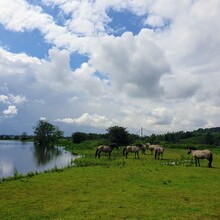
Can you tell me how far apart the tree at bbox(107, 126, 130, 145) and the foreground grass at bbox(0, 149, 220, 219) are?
1883 inches

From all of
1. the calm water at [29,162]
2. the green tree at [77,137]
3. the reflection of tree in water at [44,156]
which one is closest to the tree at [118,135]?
the reflection of tree in water at [44,156]

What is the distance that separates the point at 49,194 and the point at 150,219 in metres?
6.50

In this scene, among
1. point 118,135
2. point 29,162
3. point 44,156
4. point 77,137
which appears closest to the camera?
point 29,162

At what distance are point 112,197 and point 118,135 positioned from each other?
55.1m

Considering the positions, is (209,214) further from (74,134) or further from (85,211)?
(74,134)

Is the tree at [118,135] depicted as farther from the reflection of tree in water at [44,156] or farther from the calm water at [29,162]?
the calm water at [29,162]

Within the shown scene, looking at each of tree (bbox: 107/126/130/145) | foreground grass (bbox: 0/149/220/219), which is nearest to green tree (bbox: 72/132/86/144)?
tree (bbox: 107/126/130/145)

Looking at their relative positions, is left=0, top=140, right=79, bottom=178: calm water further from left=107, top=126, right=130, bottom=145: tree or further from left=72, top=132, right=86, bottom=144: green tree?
left=72, top=132, right=86, bottom=144: green tree

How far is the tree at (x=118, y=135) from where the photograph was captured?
6988cm

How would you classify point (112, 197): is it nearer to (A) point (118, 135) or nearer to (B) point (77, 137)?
(A) point (118, 135)

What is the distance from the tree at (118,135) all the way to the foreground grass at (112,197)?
157 ft

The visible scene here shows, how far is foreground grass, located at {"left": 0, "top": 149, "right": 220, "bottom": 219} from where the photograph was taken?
12047 millimetres

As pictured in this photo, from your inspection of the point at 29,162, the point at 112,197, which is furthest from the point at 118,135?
the point at 112,197

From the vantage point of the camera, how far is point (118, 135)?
229 ft
